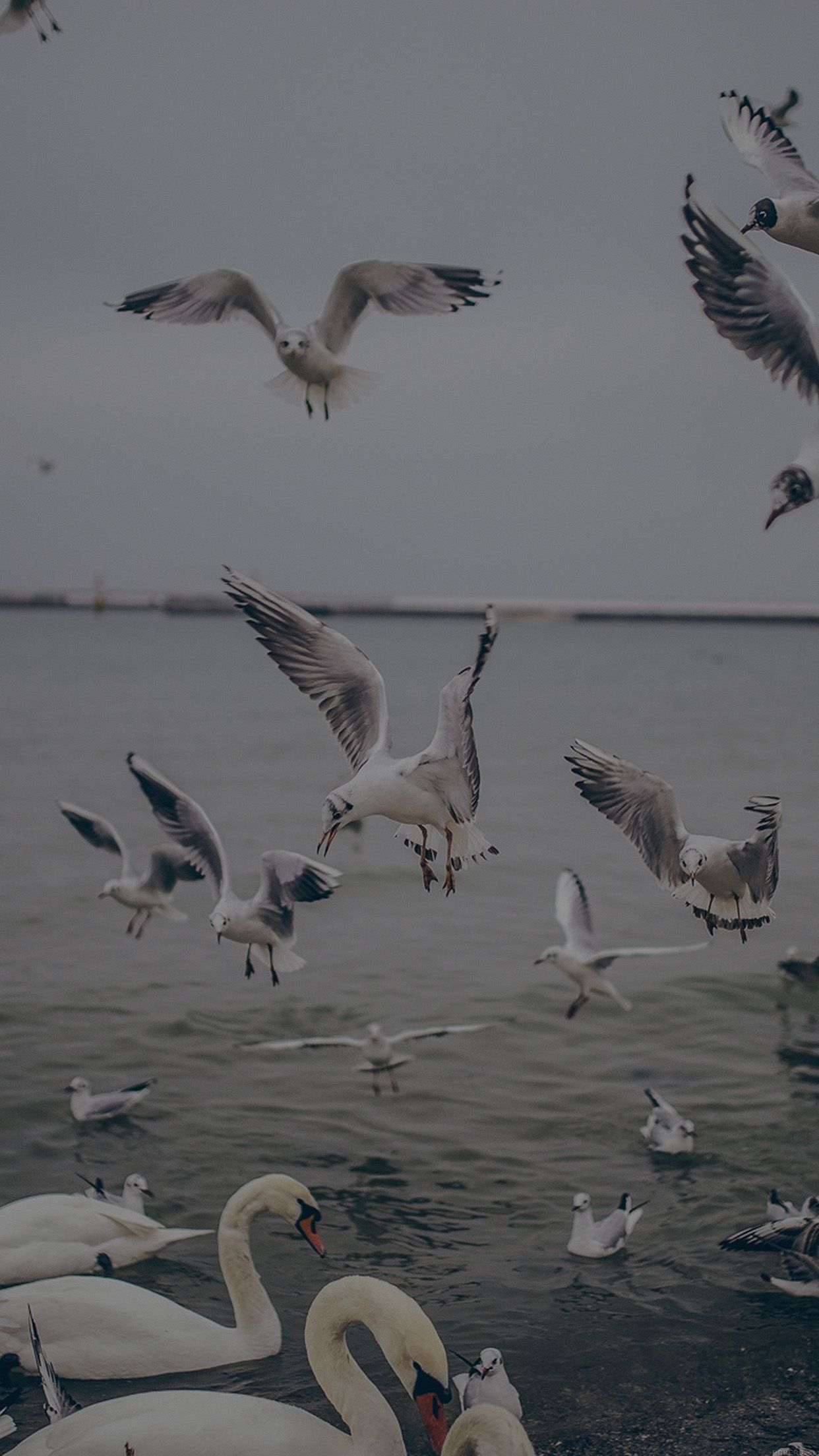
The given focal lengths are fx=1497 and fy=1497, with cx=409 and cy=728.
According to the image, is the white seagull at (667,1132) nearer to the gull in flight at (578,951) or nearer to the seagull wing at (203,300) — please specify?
the gull in flight at (578,951)

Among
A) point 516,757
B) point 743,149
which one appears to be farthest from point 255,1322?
point 516,757

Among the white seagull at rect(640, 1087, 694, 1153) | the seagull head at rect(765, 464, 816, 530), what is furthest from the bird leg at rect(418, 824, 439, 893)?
the white seagull at rect(640, 1087, 694, 1153)

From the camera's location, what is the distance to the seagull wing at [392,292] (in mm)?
5324

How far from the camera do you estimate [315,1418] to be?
21.1 feet

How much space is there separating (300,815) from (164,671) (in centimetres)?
7941

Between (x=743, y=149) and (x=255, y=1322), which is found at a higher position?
(x=743, y=149)

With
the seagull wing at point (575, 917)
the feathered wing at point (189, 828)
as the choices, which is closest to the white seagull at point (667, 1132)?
the seagull wing at point (575, 917)

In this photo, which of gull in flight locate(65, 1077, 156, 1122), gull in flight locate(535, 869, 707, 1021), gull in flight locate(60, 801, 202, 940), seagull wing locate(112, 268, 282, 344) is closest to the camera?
seagull wing locate(112, 268, 282, 344)

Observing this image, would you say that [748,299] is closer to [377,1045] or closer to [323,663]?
[323,663]

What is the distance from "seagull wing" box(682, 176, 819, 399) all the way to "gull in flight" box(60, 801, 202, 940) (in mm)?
5165

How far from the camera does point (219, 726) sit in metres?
59.1

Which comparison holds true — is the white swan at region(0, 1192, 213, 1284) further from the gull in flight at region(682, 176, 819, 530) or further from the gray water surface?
the gull in flight at region(682, 176, 819, 530)

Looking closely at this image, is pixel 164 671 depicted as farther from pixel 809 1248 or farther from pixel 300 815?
pixel 809 1248

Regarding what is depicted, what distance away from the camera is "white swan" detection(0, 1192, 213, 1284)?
29.8 feet
